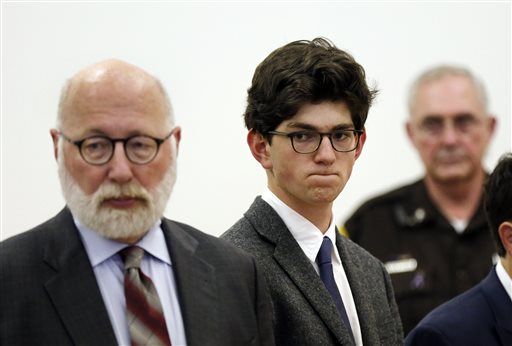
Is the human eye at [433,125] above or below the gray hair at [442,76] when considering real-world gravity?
below

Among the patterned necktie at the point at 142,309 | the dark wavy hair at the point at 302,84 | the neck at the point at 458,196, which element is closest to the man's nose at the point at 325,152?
the dark wavy hair at the point at 302,84

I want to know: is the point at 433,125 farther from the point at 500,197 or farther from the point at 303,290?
the point at 303,290

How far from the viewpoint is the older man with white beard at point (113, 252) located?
2.43 meters

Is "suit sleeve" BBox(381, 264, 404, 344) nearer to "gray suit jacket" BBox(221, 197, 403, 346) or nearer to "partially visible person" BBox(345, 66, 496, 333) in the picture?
"gray suit jacket" BBox(221, 197, 403, 346)

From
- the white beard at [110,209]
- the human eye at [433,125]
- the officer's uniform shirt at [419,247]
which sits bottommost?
the officer's uniform shirt at [419,247]

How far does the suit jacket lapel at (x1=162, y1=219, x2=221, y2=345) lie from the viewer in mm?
2541

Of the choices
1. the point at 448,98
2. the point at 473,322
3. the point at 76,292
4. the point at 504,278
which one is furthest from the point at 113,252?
the point at 448,98

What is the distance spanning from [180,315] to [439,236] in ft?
7.95

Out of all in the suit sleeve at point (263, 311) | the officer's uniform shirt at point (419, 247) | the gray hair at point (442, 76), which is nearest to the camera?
the suit sleeve at point (263, 311)

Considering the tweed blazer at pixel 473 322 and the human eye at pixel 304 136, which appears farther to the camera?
the tweed blazer at pixel 473 322

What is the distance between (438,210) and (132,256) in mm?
2571

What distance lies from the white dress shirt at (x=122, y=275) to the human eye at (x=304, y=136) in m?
0.45

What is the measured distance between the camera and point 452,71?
17.3 ft

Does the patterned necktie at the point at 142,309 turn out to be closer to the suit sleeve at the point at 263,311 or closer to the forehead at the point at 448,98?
the suit sleeve at the point at 263,311
